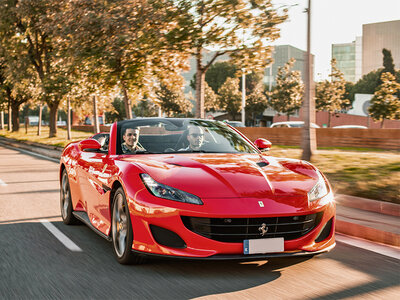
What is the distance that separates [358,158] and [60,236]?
27.4 ft

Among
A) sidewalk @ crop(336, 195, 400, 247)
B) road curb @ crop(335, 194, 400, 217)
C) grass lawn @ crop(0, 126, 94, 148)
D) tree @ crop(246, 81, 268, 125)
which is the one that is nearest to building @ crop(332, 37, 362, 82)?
tree @ crop(246, 81, 268, 125)

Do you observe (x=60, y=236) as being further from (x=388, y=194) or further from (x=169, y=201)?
(x=388, y=194)

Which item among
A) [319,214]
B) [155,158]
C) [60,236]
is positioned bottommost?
[60,236]

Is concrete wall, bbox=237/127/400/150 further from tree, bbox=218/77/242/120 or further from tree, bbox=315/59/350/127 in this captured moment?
tree, bbox=218/77/242/120

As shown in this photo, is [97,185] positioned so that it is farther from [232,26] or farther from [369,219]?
[232,26]

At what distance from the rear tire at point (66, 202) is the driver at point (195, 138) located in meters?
2.06

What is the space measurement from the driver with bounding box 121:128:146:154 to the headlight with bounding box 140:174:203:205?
121 cm

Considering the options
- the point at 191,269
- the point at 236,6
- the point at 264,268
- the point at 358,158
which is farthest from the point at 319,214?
the point at 236,6

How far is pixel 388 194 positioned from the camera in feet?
27.2

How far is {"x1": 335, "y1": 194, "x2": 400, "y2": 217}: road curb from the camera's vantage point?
751cm

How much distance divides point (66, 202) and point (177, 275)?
3.22m

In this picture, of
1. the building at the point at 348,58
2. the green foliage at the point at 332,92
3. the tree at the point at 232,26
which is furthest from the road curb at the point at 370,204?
the building at the point at 348,58

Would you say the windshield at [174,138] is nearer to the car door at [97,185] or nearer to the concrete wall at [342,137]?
the car door at [97,185]

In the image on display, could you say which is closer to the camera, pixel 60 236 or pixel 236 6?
pixel 60 236
